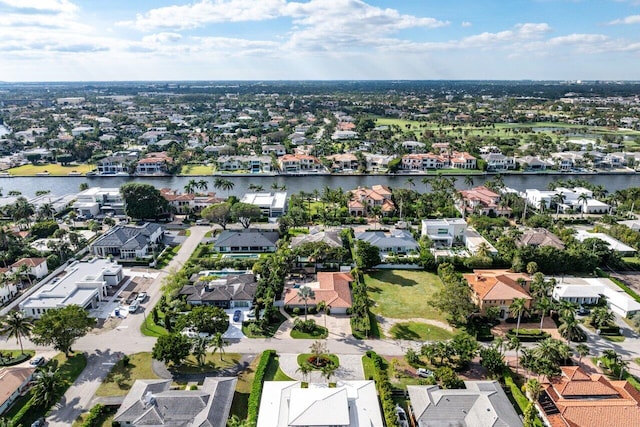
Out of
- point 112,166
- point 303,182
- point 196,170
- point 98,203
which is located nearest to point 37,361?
point 98,203

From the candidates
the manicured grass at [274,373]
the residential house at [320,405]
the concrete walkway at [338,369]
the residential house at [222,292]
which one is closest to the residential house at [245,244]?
the residential house at [222,292]

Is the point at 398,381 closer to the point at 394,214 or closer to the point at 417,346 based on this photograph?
the point at 417,346

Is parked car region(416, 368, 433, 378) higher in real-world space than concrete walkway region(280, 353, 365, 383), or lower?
higher

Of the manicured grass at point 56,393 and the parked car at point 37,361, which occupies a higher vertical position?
the parked car at point 37,361

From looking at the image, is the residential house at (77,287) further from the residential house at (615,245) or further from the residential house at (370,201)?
the residential house at (615,245)

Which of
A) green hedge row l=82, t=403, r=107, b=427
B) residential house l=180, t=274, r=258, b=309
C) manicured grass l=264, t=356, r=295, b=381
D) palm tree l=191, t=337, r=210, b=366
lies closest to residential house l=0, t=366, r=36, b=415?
green hedge row l=82, t=403, r=107, b=427

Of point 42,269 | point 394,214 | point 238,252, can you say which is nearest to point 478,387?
point 238,252

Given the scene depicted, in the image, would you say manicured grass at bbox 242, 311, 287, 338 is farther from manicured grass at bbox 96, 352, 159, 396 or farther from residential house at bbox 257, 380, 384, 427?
manicured grass at bbox 96, 352, 159, 396
